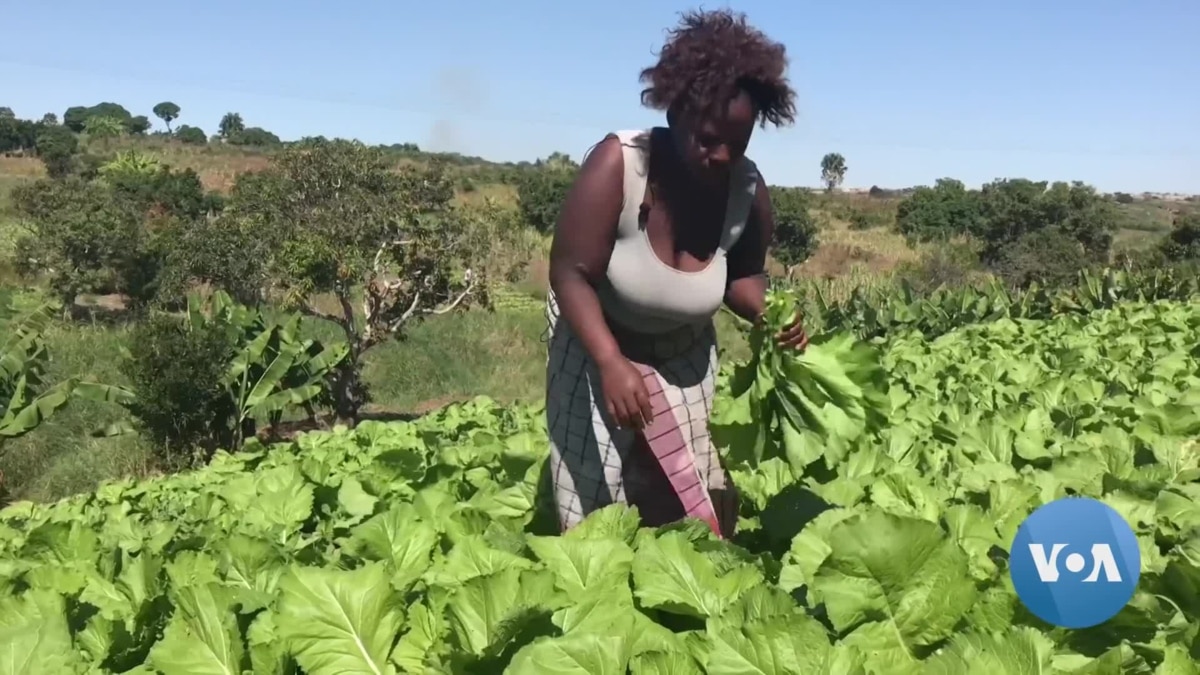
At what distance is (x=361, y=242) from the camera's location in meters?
14.9

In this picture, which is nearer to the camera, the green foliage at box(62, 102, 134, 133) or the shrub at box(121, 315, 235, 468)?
the shrub at box(121, 315, 235, 468)

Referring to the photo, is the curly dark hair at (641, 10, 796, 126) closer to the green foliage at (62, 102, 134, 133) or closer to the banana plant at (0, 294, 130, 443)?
the banana plant at (0, 294, 130, 443)

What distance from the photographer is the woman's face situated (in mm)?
2566

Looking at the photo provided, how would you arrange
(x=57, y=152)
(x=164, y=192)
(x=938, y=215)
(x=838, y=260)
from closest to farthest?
(x=164, y=192) < (x=838, y=260) < (x=57, y=152) < (x=938, y=215)

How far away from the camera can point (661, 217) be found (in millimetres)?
2785

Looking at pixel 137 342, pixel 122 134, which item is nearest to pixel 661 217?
pixel 137 342

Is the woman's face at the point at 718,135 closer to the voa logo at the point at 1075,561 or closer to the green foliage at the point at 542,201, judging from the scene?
the voa logo at the point at 1075,561

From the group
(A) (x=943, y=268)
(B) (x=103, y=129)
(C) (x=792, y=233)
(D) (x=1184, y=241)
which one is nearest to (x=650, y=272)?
(A) (x=943, y=268)

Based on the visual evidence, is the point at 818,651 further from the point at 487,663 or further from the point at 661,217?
the point at 661,217

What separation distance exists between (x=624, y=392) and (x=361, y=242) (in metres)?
12.9

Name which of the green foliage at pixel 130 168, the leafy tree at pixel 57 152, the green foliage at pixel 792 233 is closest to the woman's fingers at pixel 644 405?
the green foliage at pixel 792 233

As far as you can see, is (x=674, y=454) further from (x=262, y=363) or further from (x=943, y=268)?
(x=943, y=268)

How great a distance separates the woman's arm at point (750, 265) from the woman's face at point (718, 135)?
0.39 meters

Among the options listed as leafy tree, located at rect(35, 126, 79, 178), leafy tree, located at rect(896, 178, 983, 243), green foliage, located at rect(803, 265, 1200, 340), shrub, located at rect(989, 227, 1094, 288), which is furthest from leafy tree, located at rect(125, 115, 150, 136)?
green foliage, located at rect(803, 265, 1200, 340)
